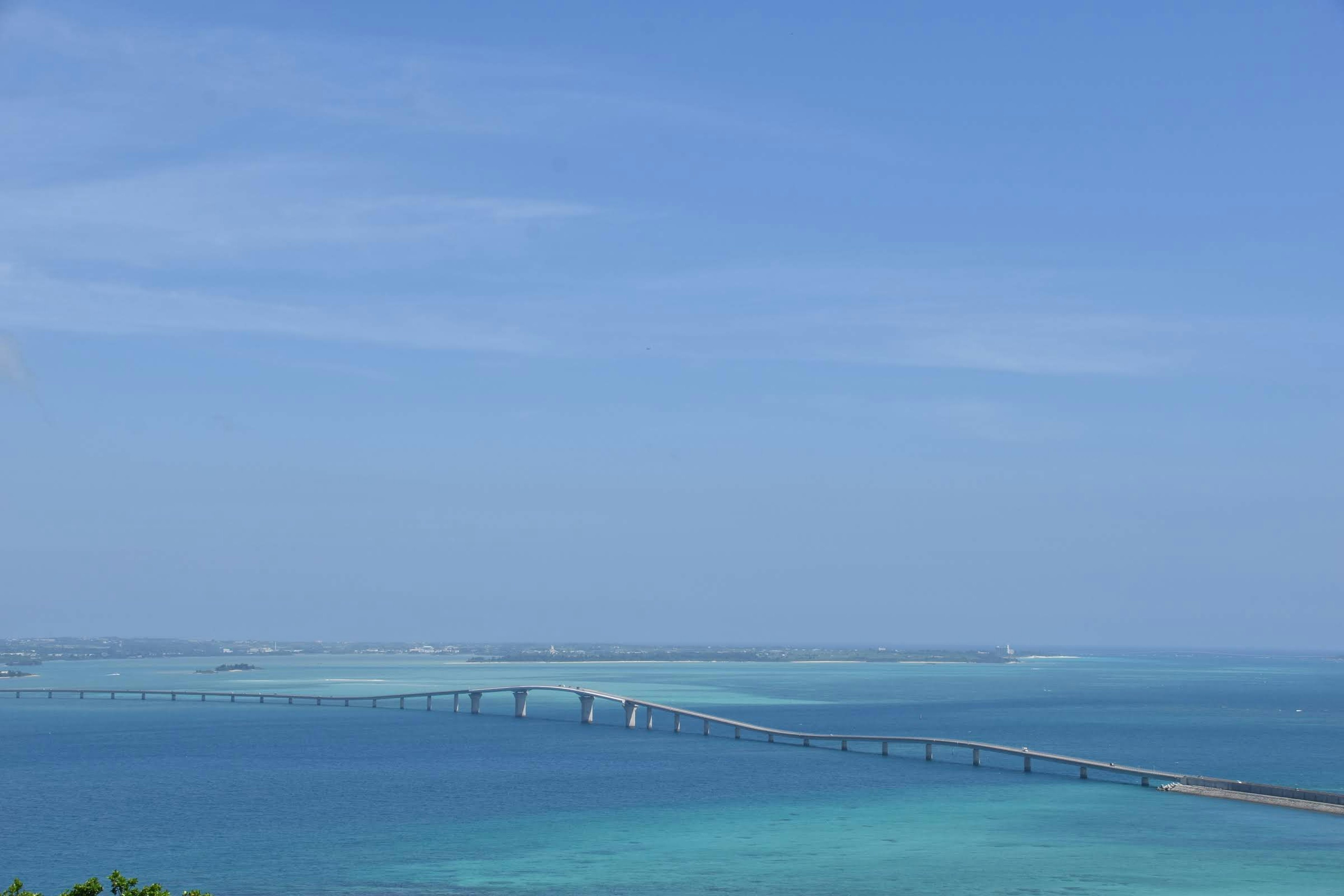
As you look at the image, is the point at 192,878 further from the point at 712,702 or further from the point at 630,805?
the point at 712,702

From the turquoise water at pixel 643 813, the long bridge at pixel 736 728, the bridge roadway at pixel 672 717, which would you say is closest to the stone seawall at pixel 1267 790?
the long bridge at pixel 736 728

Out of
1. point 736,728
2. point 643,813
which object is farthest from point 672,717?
point 643,813

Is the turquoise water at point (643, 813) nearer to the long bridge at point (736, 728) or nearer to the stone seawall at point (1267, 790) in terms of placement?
the long bridge at point (736, 728)

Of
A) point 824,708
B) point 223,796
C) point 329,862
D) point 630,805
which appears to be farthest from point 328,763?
point 824,708

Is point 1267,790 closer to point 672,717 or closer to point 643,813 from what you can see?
point 643,813

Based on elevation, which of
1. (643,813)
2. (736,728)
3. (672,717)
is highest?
(736,728)
